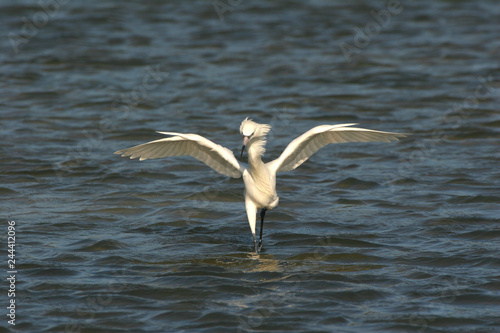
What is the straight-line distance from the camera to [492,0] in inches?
1037

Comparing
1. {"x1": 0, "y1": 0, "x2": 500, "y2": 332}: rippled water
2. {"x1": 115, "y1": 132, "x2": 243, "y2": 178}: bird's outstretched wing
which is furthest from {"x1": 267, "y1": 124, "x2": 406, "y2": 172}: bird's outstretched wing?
{"x1": 0, "y1": 0, "x2": 500, "y2": 332}: rippled water

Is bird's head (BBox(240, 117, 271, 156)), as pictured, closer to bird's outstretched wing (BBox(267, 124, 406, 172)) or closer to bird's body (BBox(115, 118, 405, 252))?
bird's body (BBox(115, 118, 405, 252))

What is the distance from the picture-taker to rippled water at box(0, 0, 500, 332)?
7.39 meters

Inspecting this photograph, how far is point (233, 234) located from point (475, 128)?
20.8ft

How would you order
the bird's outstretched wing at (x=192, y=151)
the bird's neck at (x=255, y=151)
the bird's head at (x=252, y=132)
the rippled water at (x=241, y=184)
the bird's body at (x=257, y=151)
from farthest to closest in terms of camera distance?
1. the bird's outstretched wing at (x=192, y=151)
2. the bird's body at (x=257, y=151)
3. the bird's neck at (x=255, y=151)
4. the bird's head at (x=252, y=132)
5. the rippled water at (x=241, y=184)

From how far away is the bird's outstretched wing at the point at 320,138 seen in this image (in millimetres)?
8529

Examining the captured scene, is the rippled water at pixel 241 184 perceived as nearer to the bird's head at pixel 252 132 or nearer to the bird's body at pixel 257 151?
the bird's body at pixel 257 151

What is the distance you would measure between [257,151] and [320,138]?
0.90 metres

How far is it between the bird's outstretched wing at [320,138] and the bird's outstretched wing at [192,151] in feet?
1.75

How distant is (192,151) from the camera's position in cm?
907

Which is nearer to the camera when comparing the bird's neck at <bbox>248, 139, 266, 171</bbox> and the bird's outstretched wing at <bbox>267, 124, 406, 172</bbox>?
the bird's neck at <bbox>248, 139, 266, 171</bbox>

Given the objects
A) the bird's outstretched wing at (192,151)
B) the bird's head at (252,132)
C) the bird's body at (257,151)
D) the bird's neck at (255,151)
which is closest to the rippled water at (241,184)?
the bird's body at (257,151)

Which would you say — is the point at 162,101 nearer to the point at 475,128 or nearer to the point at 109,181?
the point at 109,181

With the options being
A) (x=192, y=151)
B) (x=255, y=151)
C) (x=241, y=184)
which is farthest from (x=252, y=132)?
(x=241, y=184)
